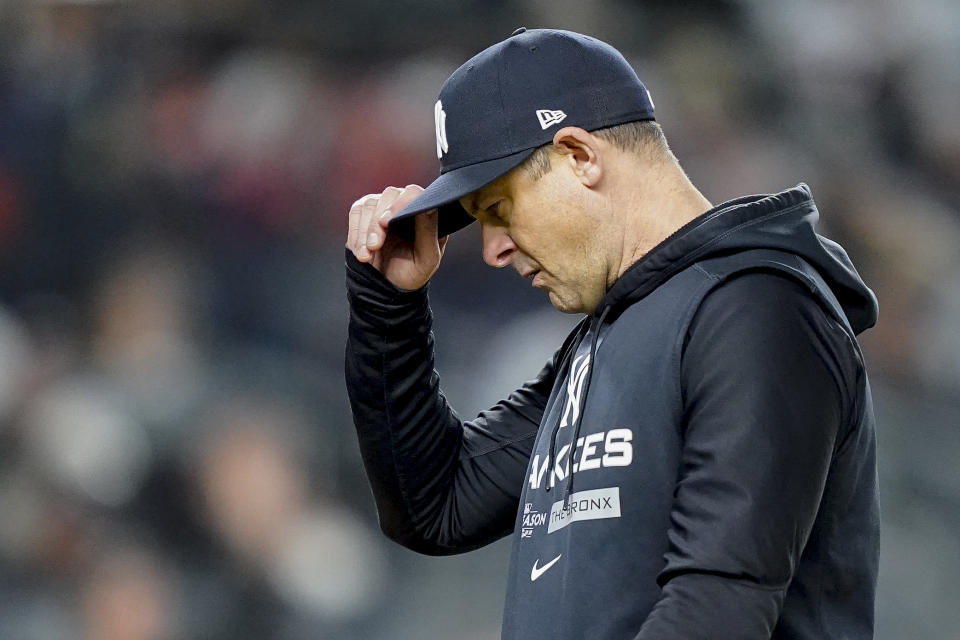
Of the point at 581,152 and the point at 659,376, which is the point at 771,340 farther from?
the point at 581,152

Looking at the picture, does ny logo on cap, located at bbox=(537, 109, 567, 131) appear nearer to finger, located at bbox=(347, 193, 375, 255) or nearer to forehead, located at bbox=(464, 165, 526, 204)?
forehead, located at bbox=(464, 165, 526, 204)

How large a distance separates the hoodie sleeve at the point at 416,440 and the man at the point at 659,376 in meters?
0.10

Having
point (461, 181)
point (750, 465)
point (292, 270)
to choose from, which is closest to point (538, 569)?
point (750, 465)

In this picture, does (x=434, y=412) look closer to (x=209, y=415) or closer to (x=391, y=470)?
(x=391, y=470)

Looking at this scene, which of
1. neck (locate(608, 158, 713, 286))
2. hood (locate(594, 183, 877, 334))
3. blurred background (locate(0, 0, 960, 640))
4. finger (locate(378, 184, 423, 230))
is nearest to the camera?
hood (locate(594, 183, 877, 334))

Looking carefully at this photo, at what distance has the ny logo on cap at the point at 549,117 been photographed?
1.06 meters

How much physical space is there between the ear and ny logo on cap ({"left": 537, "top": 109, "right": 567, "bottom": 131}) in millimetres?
12

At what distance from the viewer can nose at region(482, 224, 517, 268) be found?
3.79 ft

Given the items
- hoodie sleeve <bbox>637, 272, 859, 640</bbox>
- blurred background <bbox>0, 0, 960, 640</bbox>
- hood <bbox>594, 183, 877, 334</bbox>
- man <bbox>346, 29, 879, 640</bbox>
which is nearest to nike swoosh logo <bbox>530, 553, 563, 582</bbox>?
man <bbox>346, 29, 879, 640</bbox>

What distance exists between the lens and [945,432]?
292 centimetres

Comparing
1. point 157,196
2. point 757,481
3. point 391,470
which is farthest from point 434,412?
point 157,196

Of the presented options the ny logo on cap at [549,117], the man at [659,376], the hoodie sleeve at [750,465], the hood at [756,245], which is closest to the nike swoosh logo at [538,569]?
the man at [659,376]

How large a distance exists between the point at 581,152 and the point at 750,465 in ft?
1.16

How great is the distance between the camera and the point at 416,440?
133 centimetres
